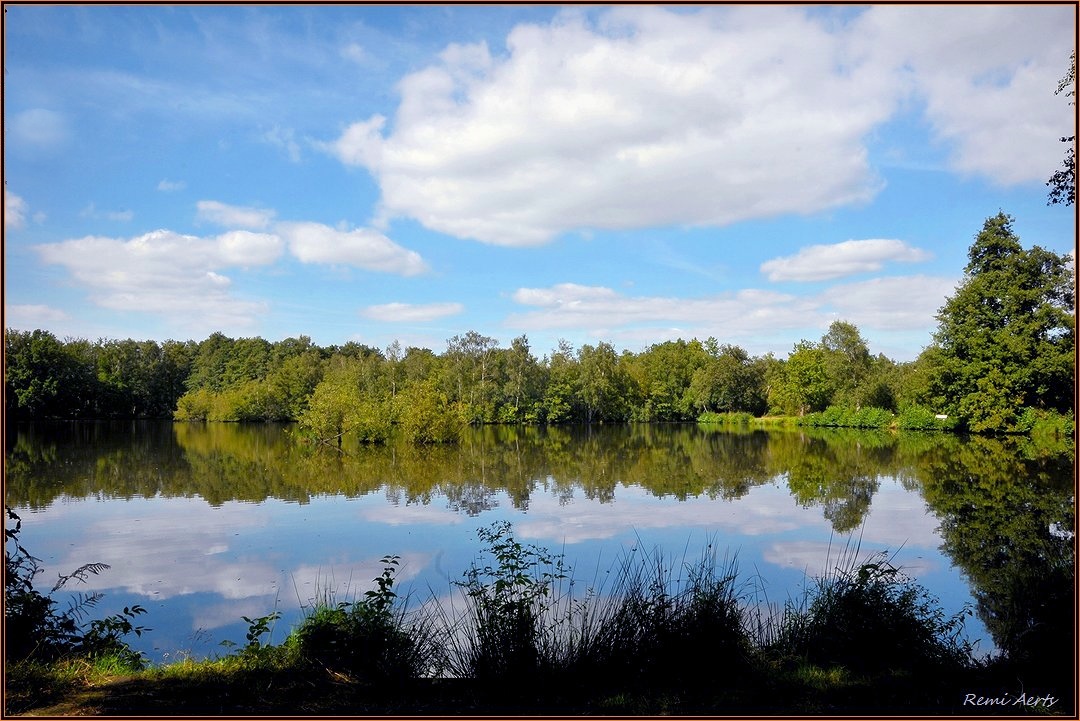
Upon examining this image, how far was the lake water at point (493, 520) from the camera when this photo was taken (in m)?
9.84

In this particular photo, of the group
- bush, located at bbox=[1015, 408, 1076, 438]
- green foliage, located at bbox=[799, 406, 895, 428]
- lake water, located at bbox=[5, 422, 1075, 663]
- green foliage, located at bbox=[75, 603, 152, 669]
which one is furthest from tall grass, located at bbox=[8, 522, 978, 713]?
green foliage, located at bbox=[799, 406, 895, 428]

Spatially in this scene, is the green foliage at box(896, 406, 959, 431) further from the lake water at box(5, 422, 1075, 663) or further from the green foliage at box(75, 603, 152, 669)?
the green foliage at box(75, 603, 152, 669)

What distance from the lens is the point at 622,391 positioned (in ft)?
254

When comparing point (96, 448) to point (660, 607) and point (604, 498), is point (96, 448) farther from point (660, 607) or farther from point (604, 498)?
point (660, 607)

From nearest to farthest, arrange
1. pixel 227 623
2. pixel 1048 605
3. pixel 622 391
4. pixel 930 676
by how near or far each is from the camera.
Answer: pixel 930 676
pixel 1048 605
pixel 227 623
pixel 622 391

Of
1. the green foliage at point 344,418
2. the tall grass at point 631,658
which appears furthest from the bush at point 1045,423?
the tall grass at point 631,658

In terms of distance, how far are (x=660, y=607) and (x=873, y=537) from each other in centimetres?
985

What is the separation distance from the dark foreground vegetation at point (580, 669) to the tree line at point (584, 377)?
3211 cm

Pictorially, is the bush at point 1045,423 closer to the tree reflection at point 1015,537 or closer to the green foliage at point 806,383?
the tree reflection at point 1015,537

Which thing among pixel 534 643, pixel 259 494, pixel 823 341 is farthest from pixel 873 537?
pixel 823 341

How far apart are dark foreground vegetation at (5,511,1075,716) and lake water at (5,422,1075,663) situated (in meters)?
1.61

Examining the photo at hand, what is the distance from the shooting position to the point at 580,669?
531 cm

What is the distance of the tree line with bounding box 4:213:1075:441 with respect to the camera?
126 feet

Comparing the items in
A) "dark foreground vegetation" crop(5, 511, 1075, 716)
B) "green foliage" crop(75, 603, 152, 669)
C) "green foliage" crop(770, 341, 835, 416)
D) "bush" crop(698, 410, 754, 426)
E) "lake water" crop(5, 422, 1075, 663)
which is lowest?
"lake water" crop(5, 422, 1075, 663)
